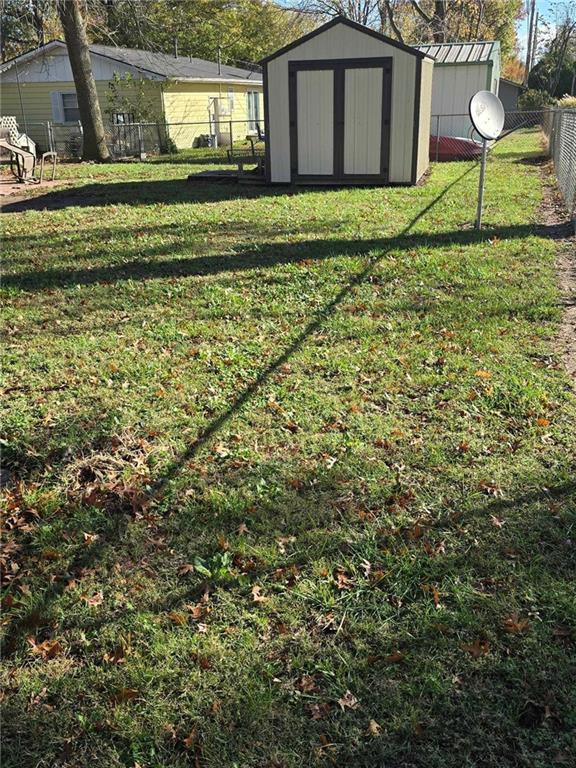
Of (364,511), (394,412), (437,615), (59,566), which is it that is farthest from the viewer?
(394,412)

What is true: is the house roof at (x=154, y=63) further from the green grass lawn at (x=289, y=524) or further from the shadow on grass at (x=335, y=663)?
the shadow on grass at (x=335, y=663)

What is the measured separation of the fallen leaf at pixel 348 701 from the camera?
2.36 meters

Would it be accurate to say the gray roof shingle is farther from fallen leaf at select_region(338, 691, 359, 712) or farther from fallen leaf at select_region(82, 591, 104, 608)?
fallen leaf at select_region(338, 691, 359, 712)

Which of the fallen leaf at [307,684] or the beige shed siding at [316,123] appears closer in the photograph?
the fallen leaf at [307,684]

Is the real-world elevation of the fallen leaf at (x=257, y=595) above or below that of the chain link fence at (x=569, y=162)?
below

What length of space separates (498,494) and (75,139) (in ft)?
81.7

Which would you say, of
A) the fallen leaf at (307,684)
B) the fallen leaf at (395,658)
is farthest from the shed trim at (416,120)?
the fallen leaf at (307,684)

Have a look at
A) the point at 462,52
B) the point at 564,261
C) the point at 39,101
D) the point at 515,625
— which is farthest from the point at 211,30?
the point at 515,625

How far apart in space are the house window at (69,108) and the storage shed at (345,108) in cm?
1474

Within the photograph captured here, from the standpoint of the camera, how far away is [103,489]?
12.0 ft

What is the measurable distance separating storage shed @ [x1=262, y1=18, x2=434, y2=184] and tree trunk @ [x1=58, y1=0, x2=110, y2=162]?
8485 millimetres

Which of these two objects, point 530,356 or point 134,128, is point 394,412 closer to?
point 530,356

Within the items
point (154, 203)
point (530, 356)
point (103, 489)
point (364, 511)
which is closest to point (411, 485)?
point (364, 511)

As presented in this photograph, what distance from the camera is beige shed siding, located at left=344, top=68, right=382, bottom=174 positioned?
1361cm
